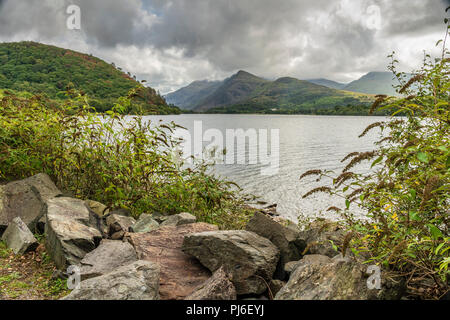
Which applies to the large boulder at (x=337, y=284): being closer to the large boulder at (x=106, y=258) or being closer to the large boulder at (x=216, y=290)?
the large boulder at (x=216, y=290)

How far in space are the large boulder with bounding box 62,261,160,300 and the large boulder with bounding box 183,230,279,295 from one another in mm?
979

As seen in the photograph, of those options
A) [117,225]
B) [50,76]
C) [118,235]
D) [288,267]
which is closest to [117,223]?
[117,225]

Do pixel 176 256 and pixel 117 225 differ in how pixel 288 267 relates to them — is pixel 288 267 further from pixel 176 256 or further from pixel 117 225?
pixel 117 225

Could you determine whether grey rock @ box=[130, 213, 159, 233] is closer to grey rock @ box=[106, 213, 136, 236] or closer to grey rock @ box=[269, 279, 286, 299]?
grey rock @ box=[106, 213, 136, 236]

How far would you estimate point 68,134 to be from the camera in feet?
22.9

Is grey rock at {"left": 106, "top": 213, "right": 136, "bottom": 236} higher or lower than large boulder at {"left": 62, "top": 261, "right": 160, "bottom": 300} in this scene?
lower

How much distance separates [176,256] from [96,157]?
12.4ft

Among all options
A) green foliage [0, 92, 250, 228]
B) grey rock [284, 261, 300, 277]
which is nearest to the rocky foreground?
grey rock [284, 261, 300, 277]

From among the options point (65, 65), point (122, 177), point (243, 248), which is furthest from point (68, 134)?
point (65, 65)

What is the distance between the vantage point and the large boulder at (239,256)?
3.91m

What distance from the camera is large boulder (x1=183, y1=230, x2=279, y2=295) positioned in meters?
3.91
